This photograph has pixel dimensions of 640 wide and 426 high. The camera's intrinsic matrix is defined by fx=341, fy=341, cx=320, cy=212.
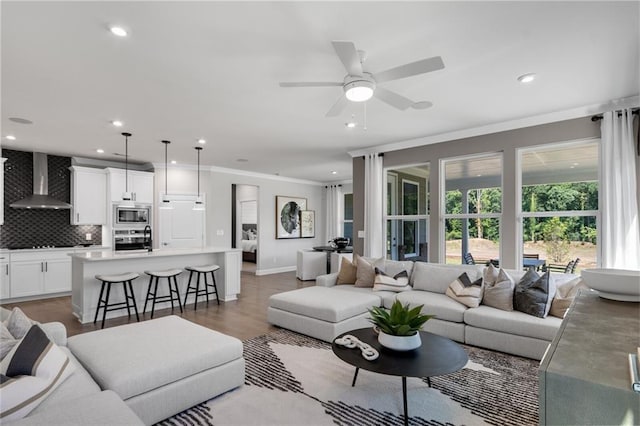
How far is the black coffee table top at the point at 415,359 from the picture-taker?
2.19 meters

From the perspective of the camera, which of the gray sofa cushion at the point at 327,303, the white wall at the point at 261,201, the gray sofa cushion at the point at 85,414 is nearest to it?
the gray sofa cushion at the point at 85,414

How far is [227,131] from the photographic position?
4.93m

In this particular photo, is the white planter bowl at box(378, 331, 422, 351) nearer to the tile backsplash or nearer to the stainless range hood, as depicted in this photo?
the stainless range hood

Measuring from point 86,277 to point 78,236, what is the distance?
9.32ft

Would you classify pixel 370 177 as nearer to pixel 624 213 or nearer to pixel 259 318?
pixel 259 318

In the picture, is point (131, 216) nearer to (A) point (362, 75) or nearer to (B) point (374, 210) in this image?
(B) point (374, 210)

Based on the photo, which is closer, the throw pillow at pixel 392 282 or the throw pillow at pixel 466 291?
the throw pillow at pixel 466 291

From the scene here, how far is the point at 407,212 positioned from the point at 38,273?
253 inches

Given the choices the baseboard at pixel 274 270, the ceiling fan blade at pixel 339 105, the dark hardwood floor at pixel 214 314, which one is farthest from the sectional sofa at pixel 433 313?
the baseboard at pixel 274 270

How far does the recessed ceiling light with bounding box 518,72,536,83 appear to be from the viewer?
10.2 feet

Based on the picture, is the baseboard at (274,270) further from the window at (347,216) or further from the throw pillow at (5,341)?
the throw pillow at (5,341)

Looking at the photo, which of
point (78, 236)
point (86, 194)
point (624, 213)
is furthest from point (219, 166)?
point (624, 213)

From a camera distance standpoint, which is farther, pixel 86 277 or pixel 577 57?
pixel 86 277

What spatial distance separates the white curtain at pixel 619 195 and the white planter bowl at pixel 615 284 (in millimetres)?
3040
